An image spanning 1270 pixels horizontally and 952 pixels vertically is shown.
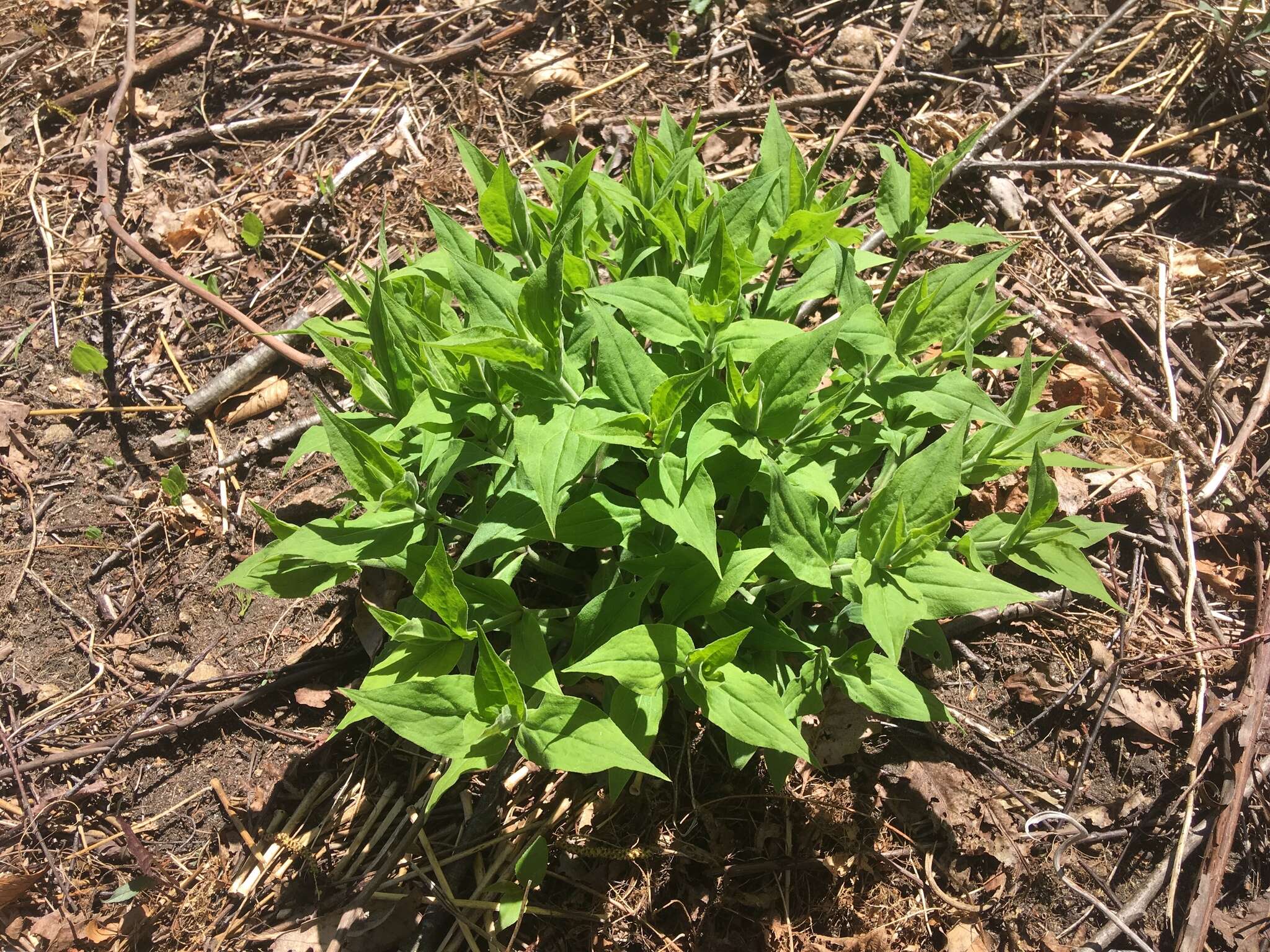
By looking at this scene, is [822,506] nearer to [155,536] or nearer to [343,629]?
[343,629]

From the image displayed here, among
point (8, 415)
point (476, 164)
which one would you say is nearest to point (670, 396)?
point (476, 164)

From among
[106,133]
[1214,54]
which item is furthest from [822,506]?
[106,133]

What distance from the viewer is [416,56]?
6406 millimetres

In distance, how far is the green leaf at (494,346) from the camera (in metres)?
2.59

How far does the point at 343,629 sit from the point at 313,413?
1.52 meters

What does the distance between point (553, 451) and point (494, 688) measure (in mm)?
809

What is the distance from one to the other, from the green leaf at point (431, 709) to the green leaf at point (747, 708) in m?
0.81

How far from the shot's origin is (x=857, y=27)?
611 centimetres

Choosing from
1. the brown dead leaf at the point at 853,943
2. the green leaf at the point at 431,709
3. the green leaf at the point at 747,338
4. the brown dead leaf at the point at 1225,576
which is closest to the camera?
the green leaf at the point at 431,709

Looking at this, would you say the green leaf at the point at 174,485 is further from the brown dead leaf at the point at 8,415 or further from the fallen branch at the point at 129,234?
the brown dead leaf at the point at 8,415

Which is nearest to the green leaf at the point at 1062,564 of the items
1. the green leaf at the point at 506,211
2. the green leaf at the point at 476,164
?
the green leaf at the point at 506,211

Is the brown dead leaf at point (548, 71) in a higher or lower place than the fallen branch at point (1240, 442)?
higher

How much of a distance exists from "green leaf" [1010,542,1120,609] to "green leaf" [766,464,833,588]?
33.9 inches

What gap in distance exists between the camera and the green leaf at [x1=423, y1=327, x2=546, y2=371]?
259 centimetres
